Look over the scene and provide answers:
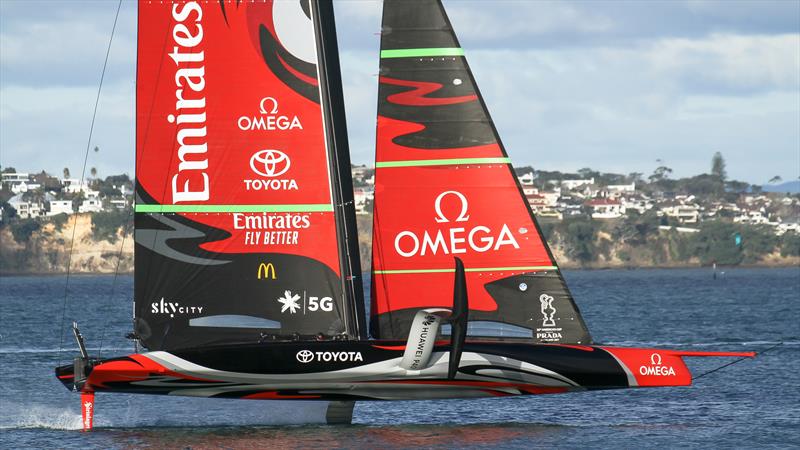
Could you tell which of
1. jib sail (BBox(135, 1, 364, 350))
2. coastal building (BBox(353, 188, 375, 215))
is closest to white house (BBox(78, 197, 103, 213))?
coastal building (BBox(353, 188, 375, 215))

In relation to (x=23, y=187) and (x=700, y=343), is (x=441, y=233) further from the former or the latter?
(x=23, y=187)

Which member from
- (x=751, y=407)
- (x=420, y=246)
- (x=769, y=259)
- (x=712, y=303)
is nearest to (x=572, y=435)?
(x=420, y=246)

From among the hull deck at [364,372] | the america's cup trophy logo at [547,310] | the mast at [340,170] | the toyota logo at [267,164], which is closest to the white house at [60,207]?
the toyota logo at [267,164]

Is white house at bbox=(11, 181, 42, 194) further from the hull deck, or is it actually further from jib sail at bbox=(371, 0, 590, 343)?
the hull deck

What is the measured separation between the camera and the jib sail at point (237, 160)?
20141 millimetres

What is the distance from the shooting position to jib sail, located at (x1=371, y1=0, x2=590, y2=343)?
20.3 metres

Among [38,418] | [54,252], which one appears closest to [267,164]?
[38,418]

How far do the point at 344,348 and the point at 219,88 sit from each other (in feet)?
13.6

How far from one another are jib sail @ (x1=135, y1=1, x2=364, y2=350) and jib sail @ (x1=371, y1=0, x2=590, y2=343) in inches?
29.4

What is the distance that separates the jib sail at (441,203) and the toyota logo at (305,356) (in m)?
1.61

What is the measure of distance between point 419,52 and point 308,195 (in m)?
2.63

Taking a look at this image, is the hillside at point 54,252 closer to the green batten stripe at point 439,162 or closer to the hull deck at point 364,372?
the green batten stripe at point 439,162

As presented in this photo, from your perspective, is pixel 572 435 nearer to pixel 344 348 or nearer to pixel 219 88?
pixel 344 348

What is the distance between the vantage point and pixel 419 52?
2053 centimetres
